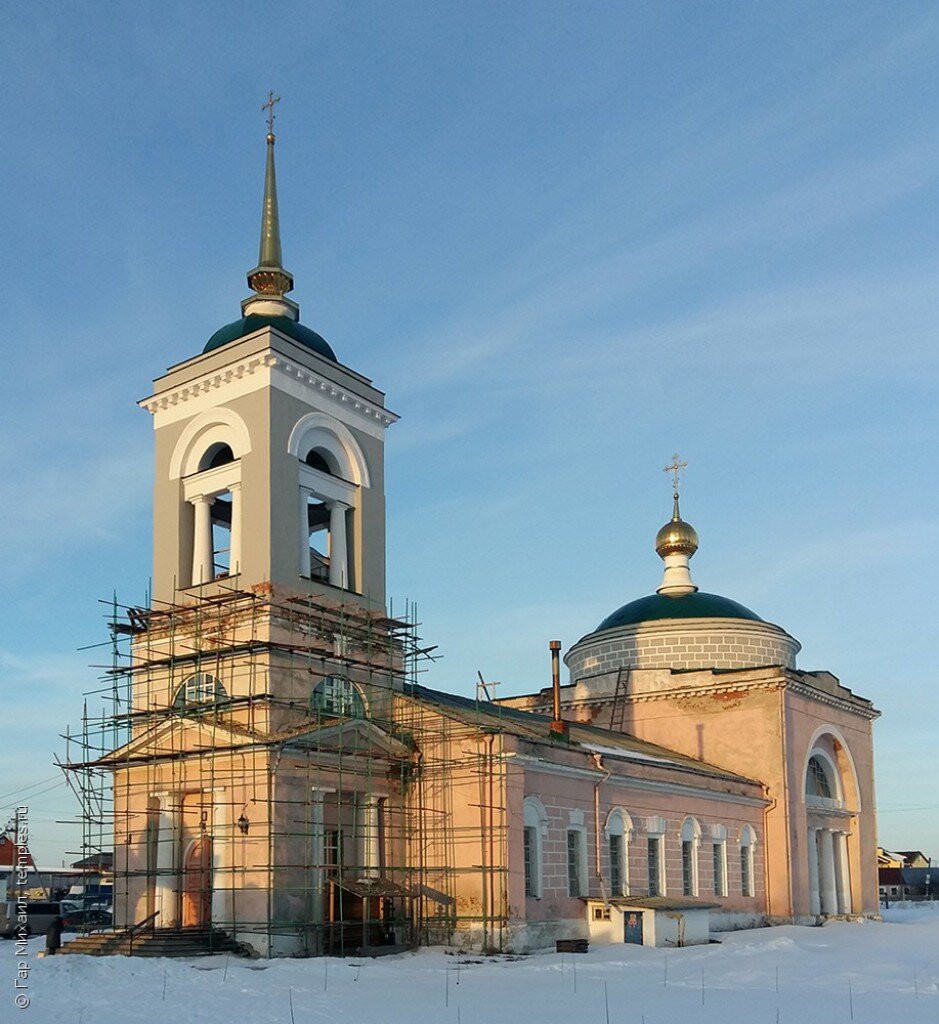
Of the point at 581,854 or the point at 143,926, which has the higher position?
the point at 581,854

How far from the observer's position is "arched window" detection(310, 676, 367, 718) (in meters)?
27.9

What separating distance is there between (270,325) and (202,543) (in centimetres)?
531

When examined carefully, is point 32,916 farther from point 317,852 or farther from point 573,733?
point 573,733

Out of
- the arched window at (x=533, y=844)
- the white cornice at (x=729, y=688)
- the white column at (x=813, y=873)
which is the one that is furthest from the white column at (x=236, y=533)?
the white column at (x=813, y=873)

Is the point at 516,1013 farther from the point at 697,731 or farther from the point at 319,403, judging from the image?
the point at 697,731

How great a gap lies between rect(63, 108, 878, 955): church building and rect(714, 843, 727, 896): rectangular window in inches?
24.0

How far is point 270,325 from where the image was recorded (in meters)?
29.9

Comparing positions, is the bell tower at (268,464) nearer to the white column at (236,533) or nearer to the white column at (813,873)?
the white column at (236,533)

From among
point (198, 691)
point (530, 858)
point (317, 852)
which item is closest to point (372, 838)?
point (317, 852)

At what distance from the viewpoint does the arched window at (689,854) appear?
113ft

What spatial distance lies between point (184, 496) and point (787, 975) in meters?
16.7

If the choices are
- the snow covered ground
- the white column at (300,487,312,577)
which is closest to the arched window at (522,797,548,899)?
the snow covered ground

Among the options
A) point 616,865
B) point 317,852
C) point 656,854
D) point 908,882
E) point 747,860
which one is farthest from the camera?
point 908,882

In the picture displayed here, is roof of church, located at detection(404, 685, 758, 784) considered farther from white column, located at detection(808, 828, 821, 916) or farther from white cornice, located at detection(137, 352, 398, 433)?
white cornice, located at detection(137, 352, 398, 433)
